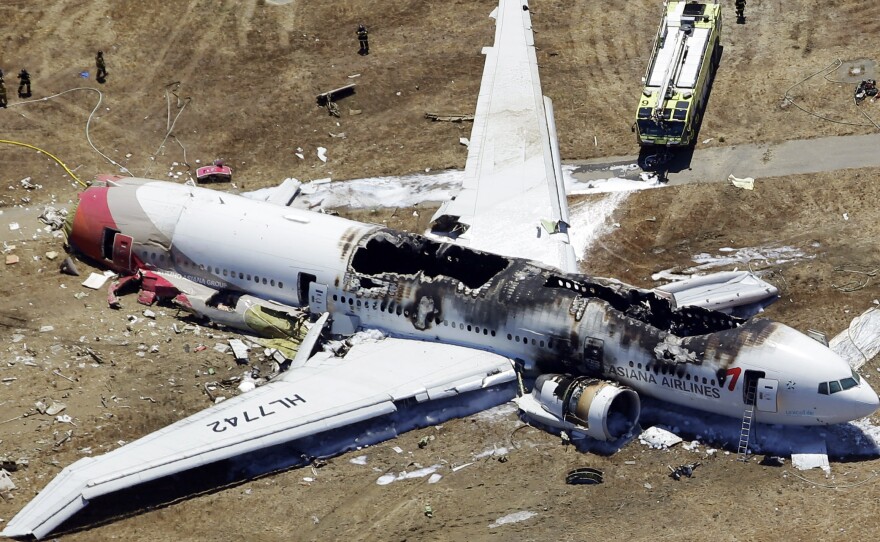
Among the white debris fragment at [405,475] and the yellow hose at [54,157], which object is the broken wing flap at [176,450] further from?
the yellow hose at [54,157]

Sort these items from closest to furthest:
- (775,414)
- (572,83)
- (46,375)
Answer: (775,414)
(46,375)
(572,83)

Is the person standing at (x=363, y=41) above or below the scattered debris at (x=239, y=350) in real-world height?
above

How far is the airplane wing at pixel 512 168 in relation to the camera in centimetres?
4953

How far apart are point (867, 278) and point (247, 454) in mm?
25721

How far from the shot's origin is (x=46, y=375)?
4403 cm

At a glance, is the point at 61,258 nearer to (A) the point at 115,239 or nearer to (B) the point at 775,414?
(A) the point at 115,239

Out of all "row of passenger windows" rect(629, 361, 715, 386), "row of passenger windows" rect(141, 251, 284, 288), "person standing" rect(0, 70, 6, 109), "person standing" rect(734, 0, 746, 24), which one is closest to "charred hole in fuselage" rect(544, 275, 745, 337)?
"row of passenger windows" rect(629, 361, 715, 386)

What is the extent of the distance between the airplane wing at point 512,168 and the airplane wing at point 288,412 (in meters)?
6.49

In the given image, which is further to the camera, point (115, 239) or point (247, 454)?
point (115, 239)

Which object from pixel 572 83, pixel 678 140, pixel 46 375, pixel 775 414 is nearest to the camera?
pixel 775 414

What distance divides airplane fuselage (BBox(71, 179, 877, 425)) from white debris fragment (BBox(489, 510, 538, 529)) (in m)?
6.28

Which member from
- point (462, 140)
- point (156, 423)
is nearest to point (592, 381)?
point (156, 423)

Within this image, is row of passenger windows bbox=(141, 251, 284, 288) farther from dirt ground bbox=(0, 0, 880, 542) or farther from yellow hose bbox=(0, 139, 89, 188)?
yellow hose bbox=(0, 139, 89, 188)

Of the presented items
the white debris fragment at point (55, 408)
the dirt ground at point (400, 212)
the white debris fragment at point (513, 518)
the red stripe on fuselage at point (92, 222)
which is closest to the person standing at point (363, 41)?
the dirt ground at point (400, 212)
